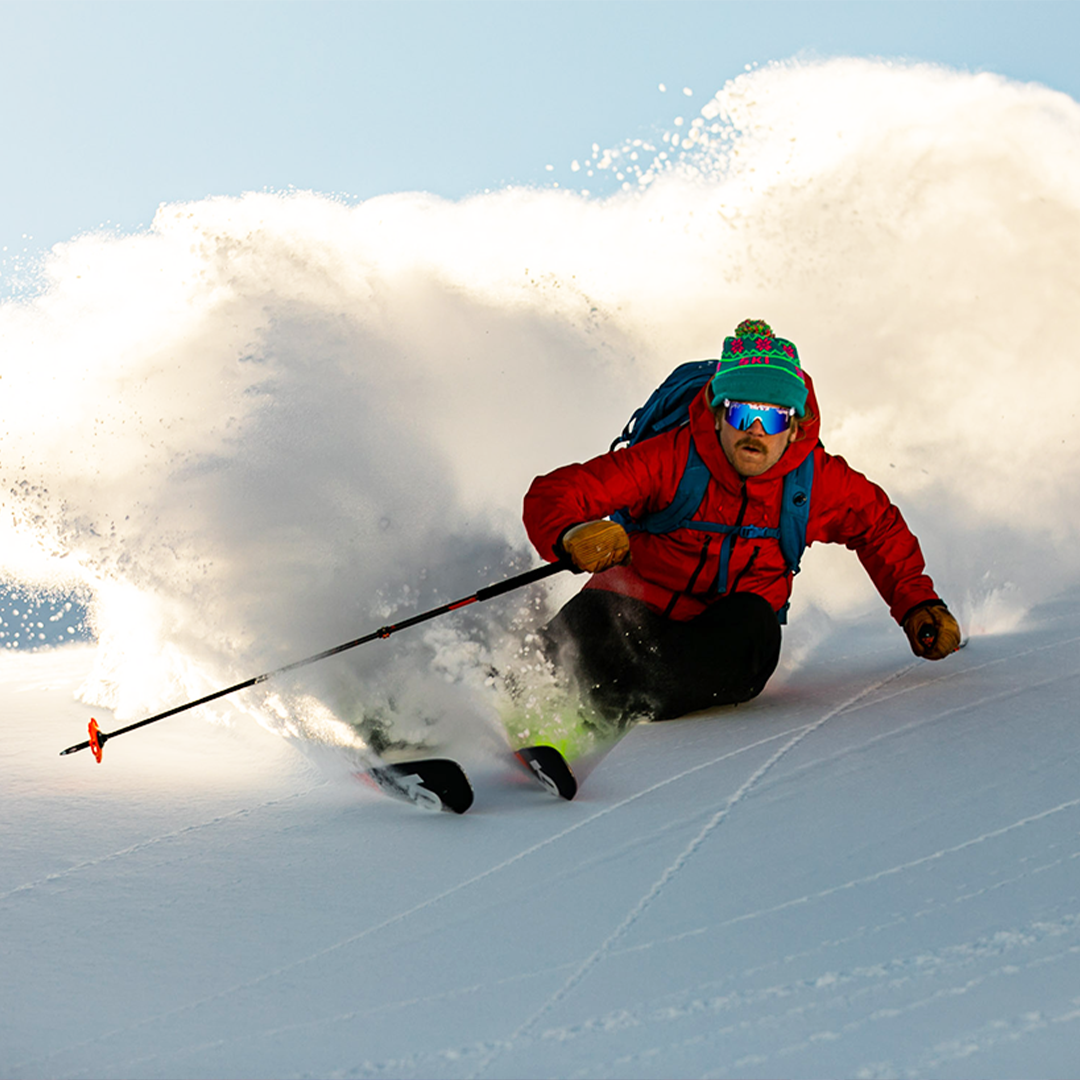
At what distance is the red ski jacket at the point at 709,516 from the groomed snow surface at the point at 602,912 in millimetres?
448

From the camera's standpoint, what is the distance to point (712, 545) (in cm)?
344

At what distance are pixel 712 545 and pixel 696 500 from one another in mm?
179

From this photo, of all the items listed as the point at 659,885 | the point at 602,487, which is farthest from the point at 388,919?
the point at 602,487

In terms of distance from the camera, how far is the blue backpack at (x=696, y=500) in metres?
3.34

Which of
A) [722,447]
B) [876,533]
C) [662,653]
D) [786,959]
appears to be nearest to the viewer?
[786,959]

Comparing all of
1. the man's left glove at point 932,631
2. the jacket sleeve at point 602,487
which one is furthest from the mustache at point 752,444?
the man's left glove at point 932,631

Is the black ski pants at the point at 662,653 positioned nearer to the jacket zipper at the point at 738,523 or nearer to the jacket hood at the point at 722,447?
the jacket zipper at the point at 738,523

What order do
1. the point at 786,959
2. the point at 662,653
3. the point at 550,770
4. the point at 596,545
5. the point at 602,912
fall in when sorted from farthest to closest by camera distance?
the point at 662,653
the point at 596,545
the point at 550,770
the point at 602,912
the point at 786,959

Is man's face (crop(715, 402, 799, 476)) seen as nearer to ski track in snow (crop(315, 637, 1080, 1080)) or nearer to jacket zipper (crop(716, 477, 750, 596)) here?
jacket zipper (crop(716, 477, 750, 596))

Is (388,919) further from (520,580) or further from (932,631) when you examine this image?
(932,631)

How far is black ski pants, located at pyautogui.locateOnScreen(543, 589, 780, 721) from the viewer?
3.44 meters

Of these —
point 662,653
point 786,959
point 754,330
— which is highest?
point 754,330

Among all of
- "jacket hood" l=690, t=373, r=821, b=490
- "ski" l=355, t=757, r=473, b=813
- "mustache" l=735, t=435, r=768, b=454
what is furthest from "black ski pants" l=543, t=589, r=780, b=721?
"ski" l=355, t=757, r=473, b=813

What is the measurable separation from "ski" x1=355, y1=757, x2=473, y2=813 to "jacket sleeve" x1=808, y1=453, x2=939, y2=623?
152cm
